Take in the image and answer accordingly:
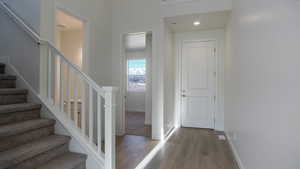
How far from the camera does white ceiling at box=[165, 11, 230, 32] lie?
3.23 m

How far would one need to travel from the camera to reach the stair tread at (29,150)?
56.1 inches

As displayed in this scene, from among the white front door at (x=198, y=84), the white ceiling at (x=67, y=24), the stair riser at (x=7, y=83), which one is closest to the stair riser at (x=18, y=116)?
the stair riser at (x=7, y=83)

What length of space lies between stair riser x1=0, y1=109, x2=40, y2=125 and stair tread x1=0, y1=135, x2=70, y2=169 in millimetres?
368

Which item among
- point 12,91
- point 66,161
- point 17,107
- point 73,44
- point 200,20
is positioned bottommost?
point 66,161

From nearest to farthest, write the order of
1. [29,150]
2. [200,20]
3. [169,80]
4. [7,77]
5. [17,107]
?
[29,150], [17,107], [7,77], [200,20], [169,80]

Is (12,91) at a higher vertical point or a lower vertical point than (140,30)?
lower

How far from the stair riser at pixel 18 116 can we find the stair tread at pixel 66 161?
67 cm

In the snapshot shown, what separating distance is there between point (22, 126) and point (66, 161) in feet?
2.02

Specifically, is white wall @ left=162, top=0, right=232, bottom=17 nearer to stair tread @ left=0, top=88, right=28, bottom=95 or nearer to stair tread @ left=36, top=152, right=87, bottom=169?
stair tread @ left=0, top=88, right=28, bottom=95

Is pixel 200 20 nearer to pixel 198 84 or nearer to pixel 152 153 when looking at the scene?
pixel 198 84

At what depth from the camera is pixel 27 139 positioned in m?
1.79

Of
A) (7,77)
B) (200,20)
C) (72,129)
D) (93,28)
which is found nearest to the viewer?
(72,129)

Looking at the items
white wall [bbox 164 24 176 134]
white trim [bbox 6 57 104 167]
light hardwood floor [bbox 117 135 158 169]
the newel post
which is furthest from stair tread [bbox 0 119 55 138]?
white wall [bbox 164 24 176 134]

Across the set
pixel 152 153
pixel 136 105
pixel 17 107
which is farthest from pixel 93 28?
pixel 136 105
